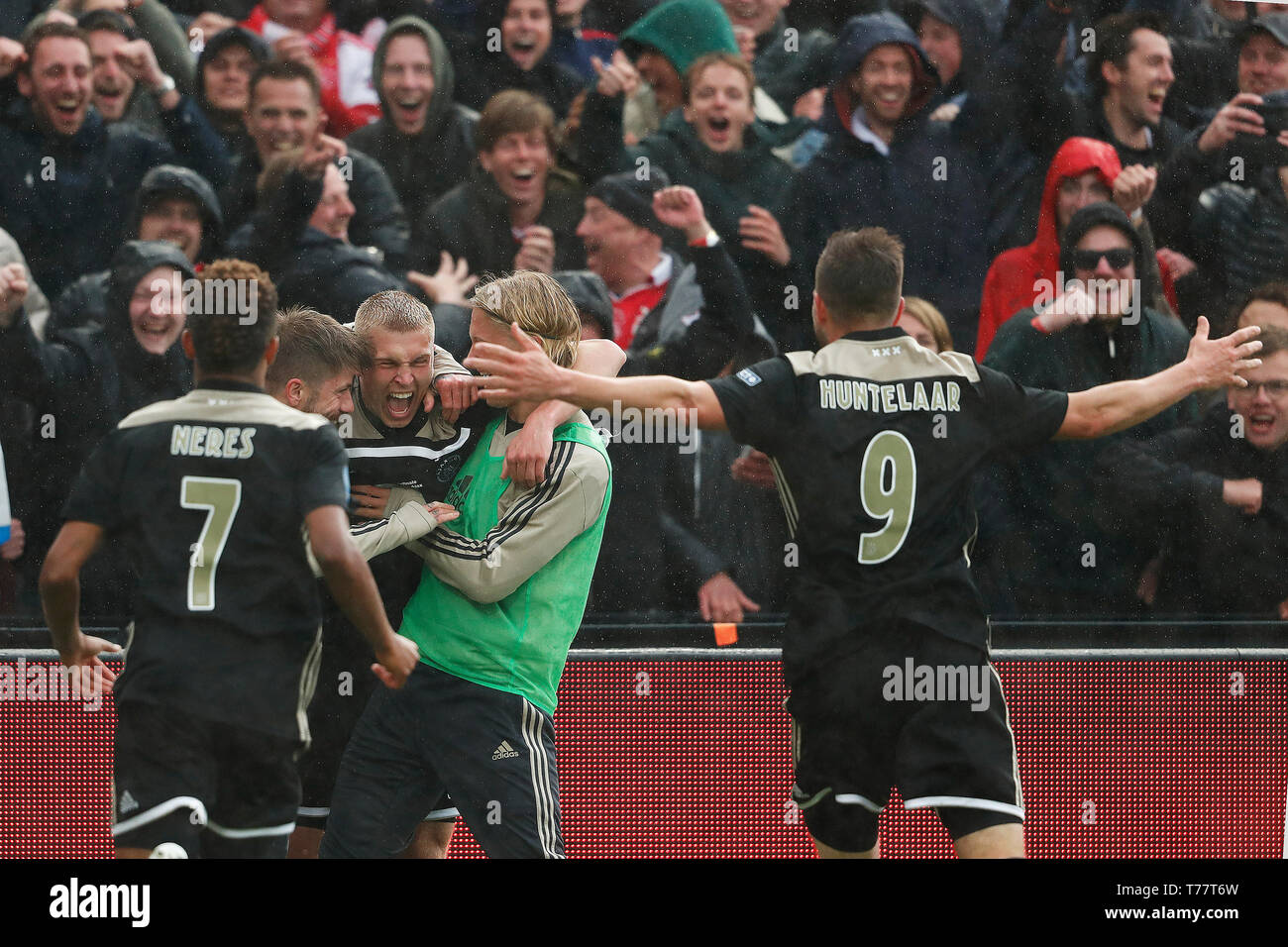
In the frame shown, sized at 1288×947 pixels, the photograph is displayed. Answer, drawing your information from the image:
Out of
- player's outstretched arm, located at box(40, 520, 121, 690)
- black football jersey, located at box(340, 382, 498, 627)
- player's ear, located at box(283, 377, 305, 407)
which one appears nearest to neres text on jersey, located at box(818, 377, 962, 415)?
black football jersey, located at box(340, 382, 498, 627)

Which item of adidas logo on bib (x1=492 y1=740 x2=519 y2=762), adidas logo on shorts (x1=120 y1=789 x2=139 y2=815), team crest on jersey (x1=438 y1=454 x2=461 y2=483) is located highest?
team crest on jersey (x1=438 y1=454 x2=461 y2=483)

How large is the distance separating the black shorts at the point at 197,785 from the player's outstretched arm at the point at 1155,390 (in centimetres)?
218

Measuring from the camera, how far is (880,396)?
406 cm

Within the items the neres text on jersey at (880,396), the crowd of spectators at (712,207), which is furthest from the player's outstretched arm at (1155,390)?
the crowd of spectators at (712,207)

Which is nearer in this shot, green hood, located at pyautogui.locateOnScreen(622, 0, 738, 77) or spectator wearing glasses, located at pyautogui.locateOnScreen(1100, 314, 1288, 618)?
spectator wearing glasses, located at pyautogui.locateOnScreen(1100, 314, 1288, 618)

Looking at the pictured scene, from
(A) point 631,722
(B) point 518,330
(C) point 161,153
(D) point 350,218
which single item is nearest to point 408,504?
(B) point 518,330

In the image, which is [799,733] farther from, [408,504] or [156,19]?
[156,19]

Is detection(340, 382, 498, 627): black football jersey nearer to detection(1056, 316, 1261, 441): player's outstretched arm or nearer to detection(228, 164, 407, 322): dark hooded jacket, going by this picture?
detection(228, 164, 407, 322): dark hooded jacket

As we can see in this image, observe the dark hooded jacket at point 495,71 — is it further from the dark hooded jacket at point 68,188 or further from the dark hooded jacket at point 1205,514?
the dark hooded jacket at point 1205,514

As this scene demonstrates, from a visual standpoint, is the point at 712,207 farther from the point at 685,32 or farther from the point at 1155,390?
the point at 1155,390

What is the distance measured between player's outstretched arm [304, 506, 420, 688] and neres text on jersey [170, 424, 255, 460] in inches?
9.0

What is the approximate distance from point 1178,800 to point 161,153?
12.7ft

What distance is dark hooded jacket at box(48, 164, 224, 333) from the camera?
16.6 ft

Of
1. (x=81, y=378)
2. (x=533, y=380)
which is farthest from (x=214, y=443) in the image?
(x=81, y=378)
